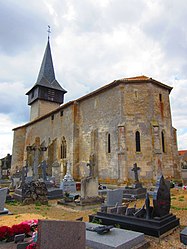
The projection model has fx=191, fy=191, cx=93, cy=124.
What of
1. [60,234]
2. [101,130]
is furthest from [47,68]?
[60,234]

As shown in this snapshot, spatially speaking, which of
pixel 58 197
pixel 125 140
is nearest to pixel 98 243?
pixel 58 197

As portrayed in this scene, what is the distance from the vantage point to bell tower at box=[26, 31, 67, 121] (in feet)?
113

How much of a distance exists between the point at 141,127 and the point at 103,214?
11265mm

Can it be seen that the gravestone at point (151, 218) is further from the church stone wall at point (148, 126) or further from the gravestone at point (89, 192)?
the church stone wall at point (148, 126)

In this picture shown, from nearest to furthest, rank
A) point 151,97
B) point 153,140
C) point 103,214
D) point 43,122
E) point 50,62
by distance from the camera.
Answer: point 103,214 → point 153,140 → point 151,97 → point 43,122 → point 50,62

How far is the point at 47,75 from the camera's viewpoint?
3734 centimetres

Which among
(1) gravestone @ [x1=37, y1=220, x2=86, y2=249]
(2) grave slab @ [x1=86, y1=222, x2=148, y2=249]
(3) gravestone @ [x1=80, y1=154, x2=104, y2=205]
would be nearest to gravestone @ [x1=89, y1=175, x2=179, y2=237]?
(2) grave slab @ [x1=86, y1=222, x2=148, y2=249]

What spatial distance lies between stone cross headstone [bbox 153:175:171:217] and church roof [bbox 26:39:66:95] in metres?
32.6

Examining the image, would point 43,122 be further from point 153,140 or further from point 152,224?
point 152,224

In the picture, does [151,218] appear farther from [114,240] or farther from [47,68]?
[47,68]

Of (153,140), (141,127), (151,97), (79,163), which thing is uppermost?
(151,97)

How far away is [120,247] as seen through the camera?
3.29 m

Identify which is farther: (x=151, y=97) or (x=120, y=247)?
(x=151, y=97)

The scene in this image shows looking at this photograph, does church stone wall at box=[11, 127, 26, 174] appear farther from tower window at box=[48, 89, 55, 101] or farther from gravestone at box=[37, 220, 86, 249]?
gravestone at box=[37, 220, 86, 249]
